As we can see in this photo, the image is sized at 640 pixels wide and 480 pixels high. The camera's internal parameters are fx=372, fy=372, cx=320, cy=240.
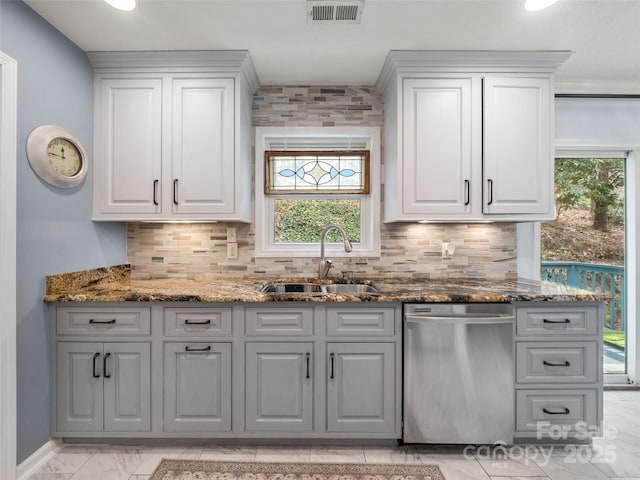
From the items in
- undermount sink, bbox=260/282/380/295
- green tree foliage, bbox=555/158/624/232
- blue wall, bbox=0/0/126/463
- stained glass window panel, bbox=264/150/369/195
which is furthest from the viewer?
green tree foliage, bbox=555/158/624/232

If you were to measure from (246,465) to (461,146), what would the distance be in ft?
7.61

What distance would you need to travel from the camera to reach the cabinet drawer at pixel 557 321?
2.13 meters

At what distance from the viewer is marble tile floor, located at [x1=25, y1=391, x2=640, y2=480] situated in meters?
1.95

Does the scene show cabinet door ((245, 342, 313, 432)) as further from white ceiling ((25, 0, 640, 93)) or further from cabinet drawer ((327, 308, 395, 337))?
white ceiling ((25, 0, 640, 93))

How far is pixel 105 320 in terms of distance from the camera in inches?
83.0

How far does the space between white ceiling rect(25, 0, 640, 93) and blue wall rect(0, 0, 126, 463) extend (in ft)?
0.51

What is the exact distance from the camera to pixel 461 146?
2.47m

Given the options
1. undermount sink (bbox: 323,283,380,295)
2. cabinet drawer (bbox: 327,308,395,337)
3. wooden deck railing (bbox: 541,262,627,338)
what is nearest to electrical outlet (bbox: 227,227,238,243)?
undermount sink (bbox: 323,283,380,295)

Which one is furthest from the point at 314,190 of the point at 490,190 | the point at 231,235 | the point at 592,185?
the point at 592,185

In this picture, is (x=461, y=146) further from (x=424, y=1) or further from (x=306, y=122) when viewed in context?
(x=306, y=122)

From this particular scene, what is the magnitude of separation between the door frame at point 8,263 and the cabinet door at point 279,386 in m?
1.13

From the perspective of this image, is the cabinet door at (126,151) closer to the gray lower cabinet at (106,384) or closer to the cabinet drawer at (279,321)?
the gray lower cabinet at (106,384)

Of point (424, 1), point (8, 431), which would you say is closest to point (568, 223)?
point (424, 1)

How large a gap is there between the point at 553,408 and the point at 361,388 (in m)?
1.11
